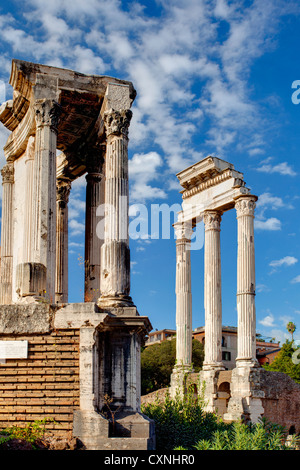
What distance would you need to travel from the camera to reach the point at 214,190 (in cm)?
2953

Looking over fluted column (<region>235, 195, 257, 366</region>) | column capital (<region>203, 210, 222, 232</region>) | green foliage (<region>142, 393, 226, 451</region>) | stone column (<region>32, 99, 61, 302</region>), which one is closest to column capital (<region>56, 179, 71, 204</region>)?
stone column (<region>32, 99, 61, 302</region>)

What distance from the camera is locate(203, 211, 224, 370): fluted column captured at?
1107 inches

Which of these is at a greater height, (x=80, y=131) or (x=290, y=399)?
(x=80, y=131)

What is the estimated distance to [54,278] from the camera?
39.8 ft

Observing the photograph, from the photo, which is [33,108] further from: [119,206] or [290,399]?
[290,399]

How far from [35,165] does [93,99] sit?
228cm

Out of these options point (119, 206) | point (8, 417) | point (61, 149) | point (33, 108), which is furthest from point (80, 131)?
point (8, 417)

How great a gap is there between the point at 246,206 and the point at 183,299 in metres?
5.84

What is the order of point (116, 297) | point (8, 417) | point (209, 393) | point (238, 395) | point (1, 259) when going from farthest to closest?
point (209, 393) → point (238, 395) → point (1, 259) → point (116, 297) → point (8, 417)

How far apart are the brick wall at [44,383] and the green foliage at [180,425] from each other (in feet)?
9.58

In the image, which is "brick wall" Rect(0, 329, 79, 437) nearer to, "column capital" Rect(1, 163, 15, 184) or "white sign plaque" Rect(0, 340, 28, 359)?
"white sign plaque" Rect(0, 340, 28, 359)

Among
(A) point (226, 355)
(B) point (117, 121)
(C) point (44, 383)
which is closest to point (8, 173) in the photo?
(B) point (117, 121)

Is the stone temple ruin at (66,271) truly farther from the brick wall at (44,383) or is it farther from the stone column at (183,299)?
the stone column at (183,299)

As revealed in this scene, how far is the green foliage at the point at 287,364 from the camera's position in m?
43.6
